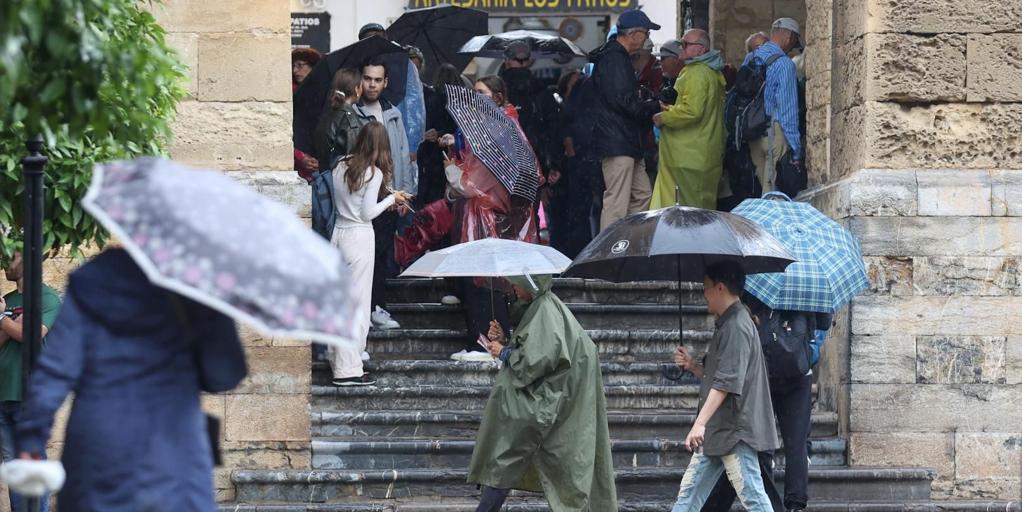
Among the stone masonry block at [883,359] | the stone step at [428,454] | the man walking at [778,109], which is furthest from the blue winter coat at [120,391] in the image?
the man walking at [778,109]

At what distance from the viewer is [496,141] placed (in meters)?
11.5

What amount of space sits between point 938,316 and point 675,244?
2879 mm

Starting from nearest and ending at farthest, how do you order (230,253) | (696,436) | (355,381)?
(230,253)
(696,436)
(355,381)

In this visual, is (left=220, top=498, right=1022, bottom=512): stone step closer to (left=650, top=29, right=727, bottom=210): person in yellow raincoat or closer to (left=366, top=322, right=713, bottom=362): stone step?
(left=366, top=322, right=713, bottom=362): stone step

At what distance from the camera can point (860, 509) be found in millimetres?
9961

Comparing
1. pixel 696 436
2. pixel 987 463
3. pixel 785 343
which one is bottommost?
pixel 987 463

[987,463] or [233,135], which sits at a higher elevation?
[233,135]

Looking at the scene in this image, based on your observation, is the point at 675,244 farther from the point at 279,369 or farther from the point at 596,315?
the point at 596,315

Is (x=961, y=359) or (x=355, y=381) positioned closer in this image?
(x=961, y=359)

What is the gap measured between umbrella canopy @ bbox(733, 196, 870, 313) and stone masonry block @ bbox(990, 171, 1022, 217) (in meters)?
1.82

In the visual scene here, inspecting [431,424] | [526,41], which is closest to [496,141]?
[431,424]

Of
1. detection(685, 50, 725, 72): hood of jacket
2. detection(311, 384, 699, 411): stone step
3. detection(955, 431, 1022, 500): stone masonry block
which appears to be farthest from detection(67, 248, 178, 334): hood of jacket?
detection(685, 50, 725, 72): hood of jacket

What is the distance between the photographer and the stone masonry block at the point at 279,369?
10266mm

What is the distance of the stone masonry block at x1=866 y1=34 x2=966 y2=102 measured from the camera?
10.6 m
